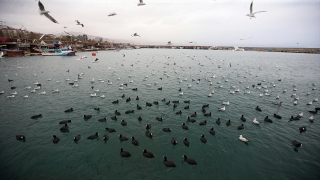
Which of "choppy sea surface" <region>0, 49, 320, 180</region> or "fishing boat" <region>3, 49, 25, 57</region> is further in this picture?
"fishing boat" <region>3, 49, 25, 57</region>

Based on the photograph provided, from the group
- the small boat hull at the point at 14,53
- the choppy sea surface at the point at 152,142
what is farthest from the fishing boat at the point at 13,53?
the choppy sea surface at the point at 152,142

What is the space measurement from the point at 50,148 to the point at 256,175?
15.7 meters

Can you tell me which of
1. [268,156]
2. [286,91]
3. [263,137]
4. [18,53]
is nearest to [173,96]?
[263,137]

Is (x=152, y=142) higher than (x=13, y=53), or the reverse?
(x=13, y=53)

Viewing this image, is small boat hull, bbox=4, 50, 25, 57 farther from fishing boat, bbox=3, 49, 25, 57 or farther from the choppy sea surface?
the choppy sea surface

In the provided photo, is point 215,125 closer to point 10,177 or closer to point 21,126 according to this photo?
point 10,177

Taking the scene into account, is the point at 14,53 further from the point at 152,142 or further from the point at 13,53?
the point at 152,142

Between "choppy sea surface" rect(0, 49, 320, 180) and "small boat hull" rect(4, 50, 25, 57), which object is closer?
"choppy sea surface" rect(0, 49, 320, 180)

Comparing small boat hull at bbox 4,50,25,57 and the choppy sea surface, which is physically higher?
small boat hull at bbox 4,50,25,57

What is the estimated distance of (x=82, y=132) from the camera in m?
14.7

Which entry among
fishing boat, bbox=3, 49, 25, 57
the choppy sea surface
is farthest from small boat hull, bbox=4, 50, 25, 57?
the choppy sea surface

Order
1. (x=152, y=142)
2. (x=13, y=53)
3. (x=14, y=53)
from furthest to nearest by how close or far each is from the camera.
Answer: (x=14, y=53)
(x=13, y=53)
(x=152, y=142)

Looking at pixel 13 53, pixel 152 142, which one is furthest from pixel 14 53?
pixel 152 142

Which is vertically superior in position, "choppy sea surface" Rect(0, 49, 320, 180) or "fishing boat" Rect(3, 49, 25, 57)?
"fishing boat" Rect(3, 49, 25, 57)
